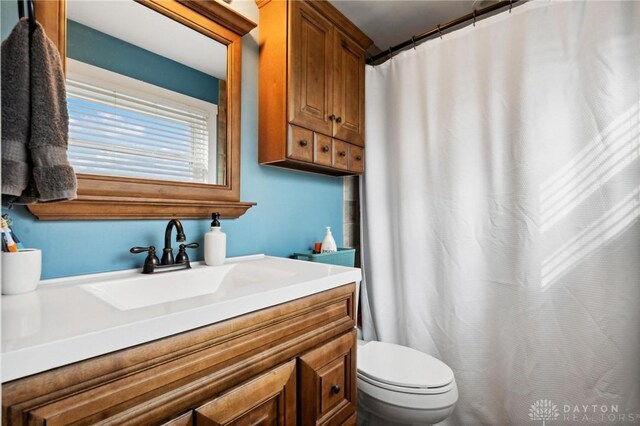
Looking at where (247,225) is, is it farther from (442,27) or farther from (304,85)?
(442,27)

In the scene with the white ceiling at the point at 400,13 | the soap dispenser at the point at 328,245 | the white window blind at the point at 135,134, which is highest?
the white ceiling at the point at 400,13

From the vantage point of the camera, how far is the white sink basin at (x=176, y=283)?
3.23ft

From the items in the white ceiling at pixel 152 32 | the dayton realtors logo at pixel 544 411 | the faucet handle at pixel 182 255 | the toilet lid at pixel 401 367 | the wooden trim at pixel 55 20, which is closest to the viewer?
the wooden trim at pixel 55 20

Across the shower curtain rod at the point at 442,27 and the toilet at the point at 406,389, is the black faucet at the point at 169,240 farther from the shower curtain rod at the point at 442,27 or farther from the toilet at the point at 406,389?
the shower curtain rod at the point at 442,27

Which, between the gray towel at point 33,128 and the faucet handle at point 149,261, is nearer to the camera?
the gray towel at point 33,128

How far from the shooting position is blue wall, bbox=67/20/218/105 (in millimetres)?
1052

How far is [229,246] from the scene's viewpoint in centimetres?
145

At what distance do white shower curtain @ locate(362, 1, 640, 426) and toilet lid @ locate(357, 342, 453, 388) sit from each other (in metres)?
0.30

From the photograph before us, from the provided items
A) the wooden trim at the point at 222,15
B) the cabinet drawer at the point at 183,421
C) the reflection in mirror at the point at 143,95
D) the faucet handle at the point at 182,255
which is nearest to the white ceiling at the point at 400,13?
the wooden trim at the point at 222,15

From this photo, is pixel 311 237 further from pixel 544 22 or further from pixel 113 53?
pixel 544 22

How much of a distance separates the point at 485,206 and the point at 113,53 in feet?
5.57

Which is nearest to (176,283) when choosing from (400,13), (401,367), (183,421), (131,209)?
(131,209)

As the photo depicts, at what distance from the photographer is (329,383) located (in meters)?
1.08

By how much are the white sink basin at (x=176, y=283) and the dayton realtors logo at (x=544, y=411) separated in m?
1.31
